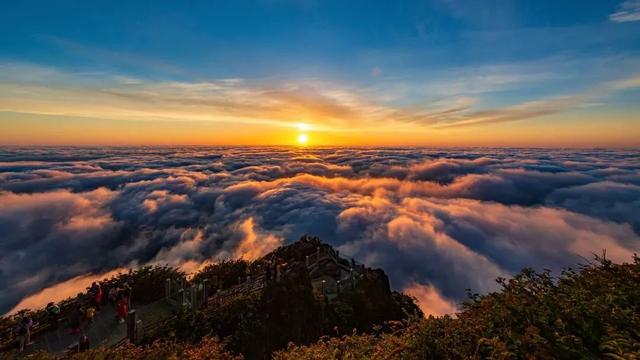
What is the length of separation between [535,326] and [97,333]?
15.6 m

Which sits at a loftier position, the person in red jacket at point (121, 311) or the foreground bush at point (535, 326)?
the foreground bush at point (535, 326)

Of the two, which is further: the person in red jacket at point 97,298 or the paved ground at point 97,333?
the person in red jacket at point 97,298

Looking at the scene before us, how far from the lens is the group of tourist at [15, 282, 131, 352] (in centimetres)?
1228

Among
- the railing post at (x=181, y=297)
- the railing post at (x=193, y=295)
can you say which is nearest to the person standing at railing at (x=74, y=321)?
the railing post at (x=181, y=297)

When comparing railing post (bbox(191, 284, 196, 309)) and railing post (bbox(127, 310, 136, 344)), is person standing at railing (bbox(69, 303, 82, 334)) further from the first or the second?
railing post (bbox(191, 284, 196, 309))

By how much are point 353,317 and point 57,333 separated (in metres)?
12.7

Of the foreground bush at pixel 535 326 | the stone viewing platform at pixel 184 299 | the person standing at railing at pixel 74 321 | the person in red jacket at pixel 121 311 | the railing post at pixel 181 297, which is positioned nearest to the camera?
the foreground bush at pixel 535 326

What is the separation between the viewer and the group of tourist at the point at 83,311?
12.3 m

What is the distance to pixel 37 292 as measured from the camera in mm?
46938

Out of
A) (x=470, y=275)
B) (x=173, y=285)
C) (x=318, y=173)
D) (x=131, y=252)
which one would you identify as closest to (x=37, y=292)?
(x=131, y=252)

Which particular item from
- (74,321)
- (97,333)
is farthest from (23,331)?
(97,333)

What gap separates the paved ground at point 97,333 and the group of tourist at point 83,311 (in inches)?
8.1

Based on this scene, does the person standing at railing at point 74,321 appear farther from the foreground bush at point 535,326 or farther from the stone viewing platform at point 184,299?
the foreground bush at point 535,326

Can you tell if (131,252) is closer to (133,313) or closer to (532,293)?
(133,313)
